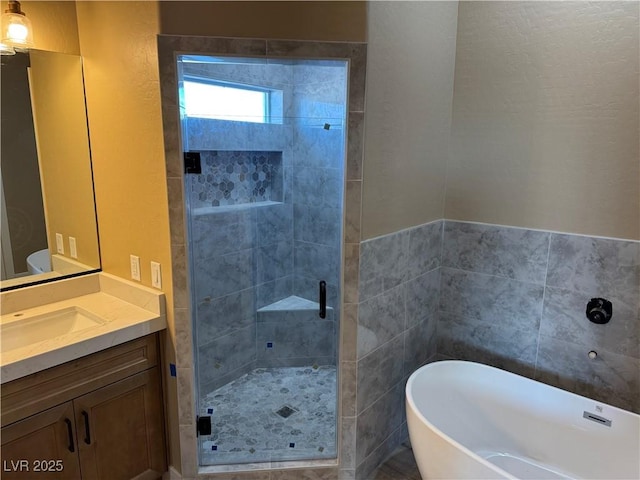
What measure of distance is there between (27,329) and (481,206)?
2.44 m

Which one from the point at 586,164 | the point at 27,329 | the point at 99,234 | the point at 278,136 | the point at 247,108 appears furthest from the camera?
the point at 278,136

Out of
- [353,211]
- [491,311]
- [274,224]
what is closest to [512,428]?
[491,311]

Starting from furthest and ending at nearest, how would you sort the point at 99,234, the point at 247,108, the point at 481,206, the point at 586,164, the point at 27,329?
the point at 247,108 < the point at 481,206 < the point at 99,234 < the point at 586,164 < the point at 27,329

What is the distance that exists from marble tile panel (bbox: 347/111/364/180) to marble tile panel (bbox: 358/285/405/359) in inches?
25.3

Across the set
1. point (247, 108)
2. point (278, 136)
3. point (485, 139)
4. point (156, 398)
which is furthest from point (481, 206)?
point (156, 398)

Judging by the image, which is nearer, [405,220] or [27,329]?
[27,329]

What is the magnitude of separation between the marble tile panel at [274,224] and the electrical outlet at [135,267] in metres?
1.02

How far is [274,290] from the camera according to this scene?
2.95 m

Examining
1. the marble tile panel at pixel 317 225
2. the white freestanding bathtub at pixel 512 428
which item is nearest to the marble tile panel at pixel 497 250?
the white freestanding bathtub at pixel 512 428

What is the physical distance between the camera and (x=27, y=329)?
186 centimetres

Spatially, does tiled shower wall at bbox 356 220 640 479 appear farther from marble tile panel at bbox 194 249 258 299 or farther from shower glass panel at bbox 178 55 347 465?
marble tile panel at bbox 194 249 258 299

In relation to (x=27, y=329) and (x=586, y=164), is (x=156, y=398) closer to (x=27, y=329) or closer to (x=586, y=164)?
(x=27, y=329)

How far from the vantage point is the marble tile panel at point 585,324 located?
76.7 inches

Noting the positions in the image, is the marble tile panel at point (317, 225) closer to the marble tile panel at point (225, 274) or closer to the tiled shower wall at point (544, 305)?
the marble tile panel at point (225, 274)
